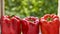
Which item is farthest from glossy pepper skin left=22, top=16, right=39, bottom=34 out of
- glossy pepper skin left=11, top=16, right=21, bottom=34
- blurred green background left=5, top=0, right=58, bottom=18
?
blurred green background left=5, top=0, right=58, bottom=18

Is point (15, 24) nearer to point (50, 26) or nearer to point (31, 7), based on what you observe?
point (50, 26)

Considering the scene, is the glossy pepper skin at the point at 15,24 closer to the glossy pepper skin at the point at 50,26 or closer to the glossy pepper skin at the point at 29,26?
the glossy pepper skin at the point at 29,26

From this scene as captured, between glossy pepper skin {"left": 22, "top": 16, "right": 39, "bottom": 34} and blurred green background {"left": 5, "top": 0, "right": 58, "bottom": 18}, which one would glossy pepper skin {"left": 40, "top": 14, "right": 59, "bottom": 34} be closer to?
glossy pepper skin {"left": 22, "top": 16, "right": 39, "bottom": 34}

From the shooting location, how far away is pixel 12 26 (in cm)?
129

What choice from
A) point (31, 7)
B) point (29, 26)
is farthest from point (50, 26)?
point (31, 7)

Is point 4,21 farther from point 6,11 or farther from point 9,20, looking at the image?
point 6,11

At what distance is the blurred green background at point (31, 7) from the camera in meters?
1.68

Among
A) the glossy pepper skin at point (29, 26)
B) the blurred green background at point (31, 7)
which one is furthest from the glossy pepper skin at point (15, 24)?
the blurred green background at point (31, 7)

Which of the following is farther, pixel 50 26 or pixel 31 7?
pixel 31 7

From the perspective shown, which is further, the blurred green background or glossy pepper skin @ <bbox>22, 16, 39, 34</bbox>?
the blurred green background

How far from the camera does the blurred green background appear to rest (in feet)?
5.53

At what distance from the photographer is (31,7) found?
5.58ft

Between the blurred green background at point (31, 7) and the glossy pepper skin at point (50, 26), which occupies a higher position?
the blurred green background at point (31, 7)

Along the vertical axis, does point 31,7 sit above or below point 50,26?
above
